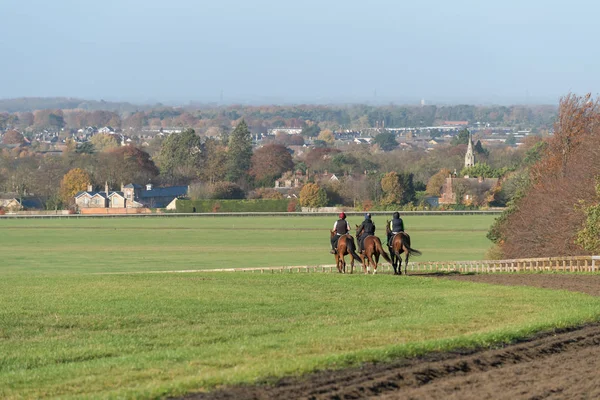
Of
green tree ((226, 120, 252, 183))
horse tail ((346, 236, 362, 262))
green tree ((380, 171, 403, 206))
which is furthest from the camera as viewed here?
green tree ((226, 120, 252, 183))

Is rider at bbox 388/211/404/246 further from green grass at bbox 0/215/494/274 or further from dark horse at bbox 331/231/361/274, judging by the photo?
green grass at bbox 0/215/494/274

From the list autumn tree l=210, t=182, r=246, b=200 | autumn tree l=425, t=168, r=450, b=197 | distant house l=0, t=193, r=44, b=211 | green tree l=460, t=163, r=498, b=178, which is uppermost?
green tree l=460, t=163, r=498, b=178

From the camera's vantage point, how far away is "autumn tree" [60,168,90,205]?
502ft

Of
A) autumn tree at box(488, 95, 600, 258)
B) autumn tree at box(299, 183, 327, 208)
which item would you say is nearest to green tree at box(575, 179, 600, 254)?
autumn tree at box(488, 95, 600, 258)

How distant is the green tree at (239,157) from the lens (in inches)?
6752

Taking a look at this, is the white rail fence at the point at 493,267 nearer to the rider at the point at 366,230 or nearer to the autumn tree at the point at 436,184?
the rider at the point at 366,230

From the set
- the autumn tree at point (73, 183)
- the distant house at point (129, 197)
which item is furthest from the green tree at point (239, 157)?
the autumn tree at point (73, 183)

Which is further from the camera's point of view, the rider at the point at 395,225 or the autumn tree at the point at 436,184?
the autumn tree at the point at 436,184

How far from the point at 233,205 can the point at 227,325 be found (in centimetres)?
11965

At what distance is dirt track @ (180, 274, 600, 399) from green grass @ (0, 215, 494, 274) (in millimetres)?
41576

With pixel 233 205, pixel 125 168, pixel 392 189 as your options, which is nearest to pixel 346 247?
pixel 392 189

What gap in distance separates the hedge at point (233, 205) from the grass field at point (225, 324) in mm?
103479

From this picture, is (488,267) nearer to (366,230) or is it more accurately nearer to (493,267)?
(493,267)

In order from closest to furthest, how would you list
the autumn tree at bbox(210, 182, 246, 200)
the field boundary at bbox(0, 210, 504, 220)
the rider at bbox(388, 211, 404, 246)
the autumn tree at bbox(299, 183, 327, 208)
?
the rider at bbox(388, 211, 404, 246) → the field boundary at bbox(0, 210, 504, 220) → the autumn tree at bbox(299, 183, 327, 208) → the autumn tree at bbox(210, 182, 246, 200)
